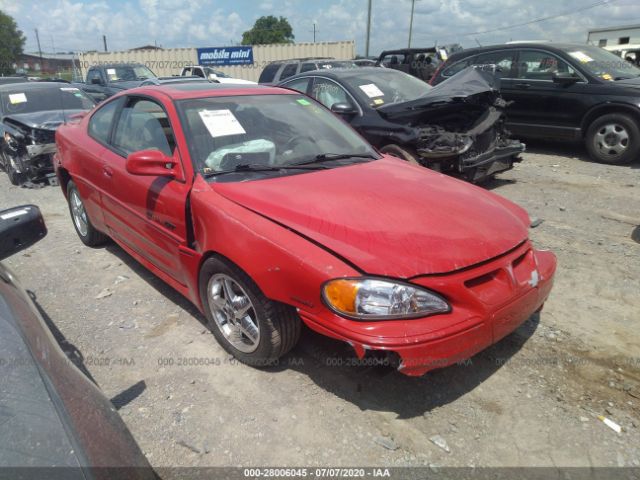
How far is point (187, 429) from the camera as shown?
7.75 feet

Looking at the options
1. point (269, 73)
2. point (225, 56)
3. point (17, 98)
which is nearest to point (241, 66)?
point (225, 56)

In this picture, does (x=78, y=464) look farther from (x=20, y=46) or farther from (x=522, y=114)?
(x=20, y=46)

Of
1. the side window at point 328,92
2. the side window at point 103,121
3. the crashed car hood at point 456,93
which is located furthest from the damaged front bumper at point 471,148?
the side window at point 103,121

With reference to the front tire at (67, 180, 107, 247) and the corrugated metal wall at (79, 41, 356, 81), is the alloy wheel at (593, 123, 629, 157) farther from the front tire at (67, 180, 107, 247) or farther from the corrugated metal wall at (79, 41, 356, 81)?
the corrugated metal wall at (79, 41, 356, 81)

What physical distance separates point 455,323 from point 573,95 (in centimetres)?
667

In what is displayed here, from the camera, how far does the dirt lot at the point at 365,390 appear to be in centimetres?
220

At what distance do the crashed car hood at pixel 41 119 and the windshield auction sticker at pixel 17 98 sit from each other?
48cm

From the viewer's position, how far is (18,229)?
1909mm

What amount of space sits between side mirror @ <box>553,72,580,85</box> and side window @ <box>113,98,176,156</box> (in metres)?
6.55

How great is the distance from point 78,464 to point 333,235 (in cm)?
143

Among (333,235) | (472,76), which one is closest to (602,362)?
(333,235)

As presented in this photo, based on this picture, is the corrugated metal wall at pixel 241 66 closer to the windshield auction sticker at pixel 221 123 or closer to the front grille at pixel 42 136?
the front grille at pixel 42 136

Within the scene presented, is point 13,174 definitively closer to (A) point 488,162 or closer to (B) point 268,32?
(A) point 488,162

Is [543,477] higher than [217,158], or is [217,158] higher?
[217,158]
